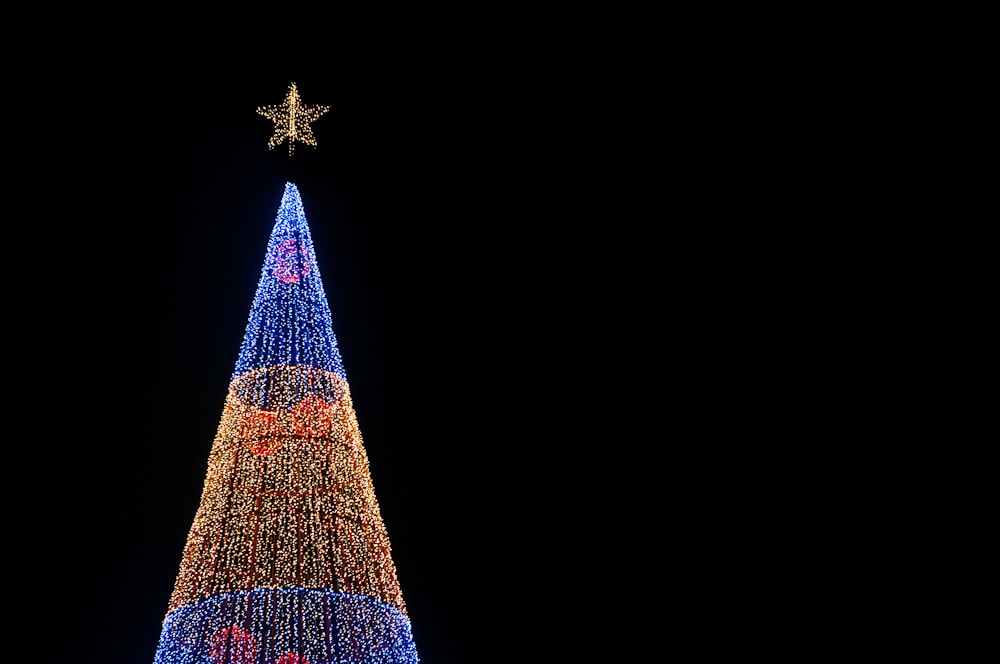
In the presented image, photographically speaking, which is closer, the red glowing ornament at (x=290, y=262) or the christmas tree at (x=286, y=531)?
the christmas tree at (x=286, y=531)

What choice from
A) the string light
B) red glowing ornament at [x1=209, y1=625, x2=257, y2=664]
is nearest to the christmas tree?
red glowing ornament at [x1=209, y1=625, x2=257, y2=664]

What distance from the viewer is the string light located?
8555mm

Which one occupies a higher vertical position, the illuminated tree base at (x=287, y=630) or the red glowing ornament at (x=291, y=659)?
the illuminated tree base at (x=287, y=630)

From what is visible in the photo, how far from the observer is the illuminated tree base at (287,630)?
7.51 meters

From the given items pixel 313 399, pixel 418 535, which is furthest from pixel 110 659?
pixel 313 399

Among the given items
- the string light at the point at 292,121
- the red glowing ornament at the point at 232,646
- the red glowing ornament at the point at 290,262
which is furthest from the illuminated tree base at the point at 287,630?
the string light at the point at 292,121

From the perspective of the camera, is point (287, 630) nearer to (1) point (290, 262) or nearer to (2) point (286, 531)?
(2) point (286, 531)

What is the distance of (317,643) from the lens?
316 inches

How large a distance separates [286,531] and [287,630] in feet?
2.35

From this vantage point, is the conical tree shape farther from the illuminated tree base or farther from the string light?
the string light

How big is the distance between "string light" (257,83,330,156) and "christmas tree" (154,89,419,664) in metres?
1.18

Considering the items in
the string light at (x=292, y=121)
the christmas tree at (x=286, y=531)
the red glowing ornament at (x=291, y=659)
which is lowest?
the red glowing ornament at (x=291, y=659)

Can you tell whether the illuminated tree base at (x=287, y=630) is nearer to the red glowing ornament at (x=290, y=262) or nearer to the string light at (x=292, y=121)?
the red glowing ornament at (x=290, y=262)

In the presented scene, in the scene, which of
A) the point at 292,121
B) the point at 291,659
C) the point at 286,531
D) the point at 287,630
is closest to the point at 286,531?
the point at 286,531
